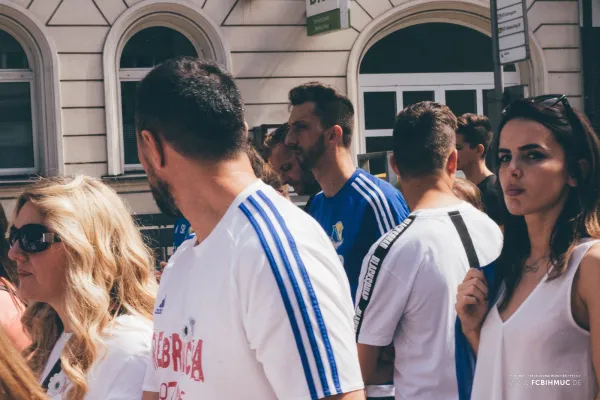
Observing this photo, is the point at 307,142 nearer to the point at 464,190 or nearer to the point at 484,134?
the point at 464,190

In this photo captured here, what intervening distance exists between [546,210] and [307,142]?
2.06m

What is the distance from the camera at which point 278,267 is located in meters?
1.85

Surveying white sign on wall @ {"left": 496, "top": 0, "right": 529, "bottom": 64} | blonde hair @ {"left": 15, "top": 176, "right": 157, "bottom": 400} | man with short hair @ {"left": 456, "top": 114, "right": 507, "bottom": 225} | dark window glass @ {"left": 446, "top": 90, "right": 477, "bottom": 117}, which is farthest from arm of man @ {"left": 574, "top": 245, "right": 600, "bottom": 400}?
dark window glass @ {"left": 446, "top": 90, "right": 477, "bottom": 117}

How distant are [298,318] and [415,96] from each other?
13.7 metres

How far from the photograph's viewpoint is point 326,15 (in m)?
13.5

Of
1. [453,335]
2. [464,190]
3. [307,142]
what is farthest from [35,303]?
[464,190]

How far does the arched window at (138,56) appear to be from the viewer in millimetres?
13727

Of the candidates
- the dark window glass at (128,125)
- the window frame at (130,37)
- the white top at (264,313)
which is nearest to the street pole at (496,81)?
the window frame at (130,37)

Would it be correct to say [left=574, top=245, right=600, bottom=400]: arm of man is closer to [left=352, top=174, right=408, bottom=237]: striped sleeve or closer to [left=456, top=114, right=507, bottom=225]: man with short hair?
[left=352, top=174, right=408, bottom=237]: striped sleeve

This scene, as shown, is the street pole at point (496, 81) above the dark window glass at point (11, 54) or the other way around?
the other way around

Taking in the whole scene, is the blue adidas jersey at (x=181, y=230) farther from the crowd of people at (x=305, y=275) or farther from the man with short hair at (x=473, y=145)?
the man with short hair at (x=473, y=145)

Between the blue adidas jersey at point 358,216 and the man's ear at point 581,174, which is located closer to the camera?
the man's ear at point 581,174

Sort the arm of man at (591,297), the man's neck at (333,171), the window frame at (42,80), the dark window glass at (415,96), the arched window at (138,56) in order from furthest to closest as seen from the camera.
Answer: the dark window glass at (415,96)
the arched window at (138,56)
the window frame at (42,80)
the man's neck at (333,171)
the arm of man at (591,297)

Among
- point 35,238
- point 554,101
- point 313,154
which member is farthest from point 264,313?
point 313,154
